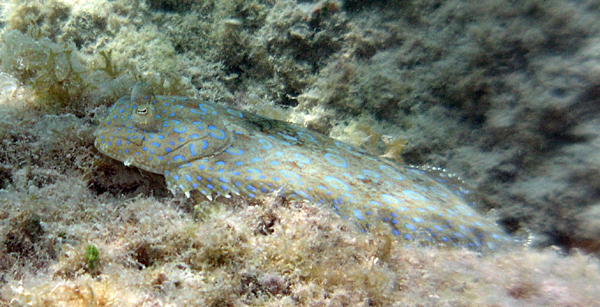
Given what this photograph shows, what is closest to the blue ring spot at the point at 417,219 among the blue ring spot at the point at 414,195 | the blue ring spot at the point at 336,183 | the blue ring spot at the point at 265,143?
the blue ring spot at the point at 414,195

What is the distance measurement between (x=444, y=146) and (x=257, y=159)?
2.78m

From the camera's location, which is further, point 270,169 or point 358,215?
point 270,169

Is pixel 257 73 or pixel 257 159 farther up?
pixel 257 73

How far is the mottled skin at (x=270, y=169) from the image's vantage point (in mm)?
3089

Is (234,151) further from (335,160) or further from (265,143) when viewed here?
(335,160)

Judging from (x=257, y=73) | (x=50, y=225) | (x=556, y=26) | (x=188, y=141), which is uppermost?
(x=556, y=26)

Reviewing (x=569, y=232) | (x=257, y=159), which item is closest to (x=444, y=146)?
(x=569, y=232)

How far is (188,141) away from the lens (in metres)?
3.34

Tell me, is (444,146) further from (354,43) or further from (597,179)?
(354,43)

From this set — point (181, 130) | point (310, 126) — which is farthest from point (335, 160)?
point (181, 130)

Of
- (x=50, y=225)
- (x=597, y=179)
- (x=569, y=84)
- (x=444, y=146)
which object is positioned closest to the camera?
(x=50, y=225)

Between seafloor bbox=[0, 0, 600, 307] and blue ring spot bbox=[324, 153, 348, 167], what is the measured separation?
2.51 ft

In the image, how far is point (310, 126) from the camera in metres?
5.18

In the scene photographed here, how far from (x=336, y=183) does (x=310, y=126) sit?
82.1 inches
